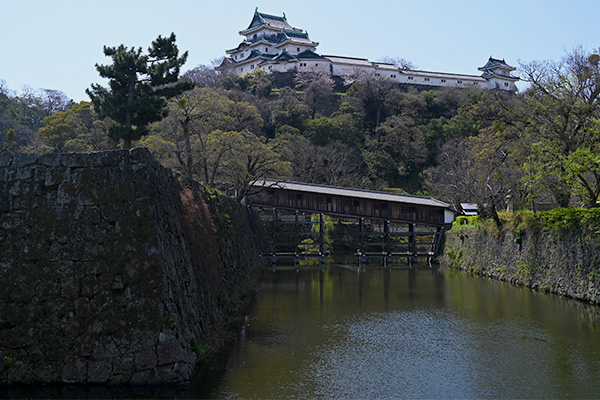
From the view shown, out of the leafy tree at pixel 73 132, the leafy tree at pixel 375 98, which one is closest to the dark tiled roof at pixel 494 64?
the leafy tree at pixel 375 98

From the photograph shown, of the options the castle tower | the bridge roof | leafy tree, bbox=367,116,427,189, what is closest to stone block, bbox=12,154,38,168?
the bridge roof

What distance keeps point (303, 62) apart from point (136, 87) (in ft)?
143

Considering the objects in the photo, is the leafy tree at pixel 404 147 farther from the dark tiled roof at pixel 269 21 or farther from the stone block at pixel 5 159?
the stone block at pixel 5 159

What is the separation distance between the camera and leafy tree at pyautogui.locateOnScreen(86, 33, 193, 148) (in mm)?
19344

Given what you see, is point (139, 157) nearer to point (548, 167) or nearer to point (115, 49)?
point (115, 49)

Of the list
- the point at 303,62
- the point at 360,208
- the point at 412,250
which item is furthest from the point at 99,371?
the point at 303,62

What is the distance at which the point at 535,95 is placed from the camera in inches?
763

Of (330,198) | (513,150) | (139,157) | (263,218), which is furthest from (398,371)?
(263,218)

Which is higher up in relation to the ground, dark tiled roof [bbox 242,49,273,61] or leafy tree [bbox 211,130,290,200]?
dark tiled roof [bbox 242,49,273,61]

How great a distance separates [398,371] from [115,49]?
16572 mm

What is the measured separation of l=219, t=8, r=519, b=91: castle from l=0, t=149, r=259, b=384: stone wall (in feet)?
179

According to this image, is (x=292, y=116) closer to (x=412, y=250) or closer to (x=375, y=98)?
(x=375, y=98)

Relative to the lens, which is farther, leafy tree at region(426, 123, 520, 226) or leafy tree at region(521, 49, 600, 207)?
leafy tree at region(426, 123, 520, 226)

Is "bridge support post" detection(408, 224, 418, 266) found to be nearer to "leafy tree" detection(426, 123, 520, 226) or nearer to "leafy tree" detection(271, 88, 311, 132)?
A: "leafy tree" detection(426, 123, 520, 226)
